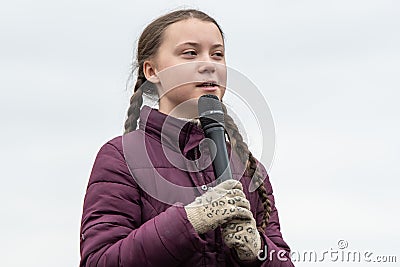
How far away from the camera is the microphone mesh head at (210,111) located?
532cm

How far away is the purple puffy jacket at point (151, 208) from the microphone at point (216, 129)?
0.71ft

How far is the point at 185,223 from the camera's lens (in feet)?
16.4

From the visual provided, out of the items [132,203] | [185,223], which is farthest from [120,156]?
[185,223]

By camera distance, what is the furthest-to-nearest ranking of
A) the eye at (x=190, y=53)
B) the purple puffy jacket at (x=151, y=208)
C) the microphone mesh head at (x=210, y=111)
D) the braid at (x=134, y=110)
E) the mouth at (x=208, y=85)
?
1. the braid at (x=134, y=110)
2. the eye at (x=190, y=53)
3. the mouth at (x=208, y=85)
4. the microphone mesh head at (x=210, y=111)
5. the purple puffy jacket at (x=151, y=208)

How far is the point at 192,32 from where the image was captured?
5.76 m

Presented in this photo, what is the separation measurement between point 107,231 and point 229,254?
631 mm

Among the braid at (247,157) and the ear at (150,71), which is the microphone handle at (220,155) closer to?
the braid at (247,157)

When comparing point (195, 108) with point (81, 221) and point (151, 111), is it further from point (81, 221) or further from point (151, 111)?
point (81, 221)

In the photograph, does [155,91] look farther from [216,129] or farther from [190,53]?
[216,129]

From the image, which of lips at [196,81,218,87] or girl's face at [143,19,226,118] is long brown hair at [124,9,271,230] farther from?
lips at [196,81,218,87]

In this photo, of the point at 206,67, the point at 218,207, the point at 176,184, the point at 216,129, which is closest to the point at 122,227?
the point at 176,184

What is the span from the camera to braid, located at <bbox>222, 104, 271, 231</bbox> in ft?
18.4

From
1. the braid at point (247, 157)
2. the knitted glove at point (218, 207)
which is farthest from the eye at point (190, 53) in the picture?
the knitted glove at point (218, 207)

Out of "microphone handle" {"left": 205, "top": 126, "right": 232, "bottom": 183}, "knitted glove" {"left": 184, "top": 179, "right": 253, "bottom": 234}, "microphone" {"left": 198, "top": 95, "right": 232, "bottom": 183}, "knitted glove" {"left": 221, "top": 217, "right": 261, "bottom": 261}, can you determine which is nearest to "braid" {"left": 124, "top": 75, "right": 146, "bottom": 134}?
"microphone" {"left": 198, "top": 95, "right": 232, "bottom": 183}
